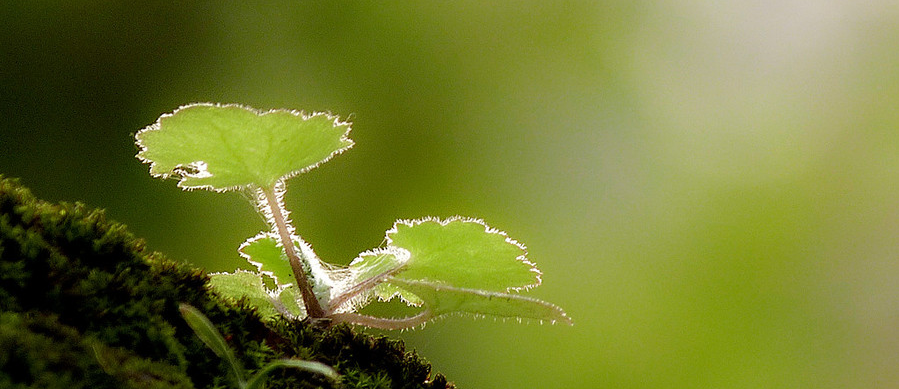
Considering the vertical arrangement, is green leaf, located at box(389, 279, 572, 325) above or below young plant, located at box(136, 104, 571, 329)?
below

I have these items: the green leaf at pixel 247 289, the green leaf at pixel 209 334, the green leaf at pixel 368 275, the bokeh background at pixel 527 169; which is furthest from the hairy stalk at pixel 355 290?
the bokeh background at pixel 527 169

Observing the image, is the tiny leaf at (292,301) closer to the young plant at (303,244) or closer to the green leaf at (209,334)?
the young plant at (303,244)

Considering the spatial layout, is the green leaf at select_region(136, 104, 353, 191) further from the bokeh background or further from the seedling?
the bokeh background

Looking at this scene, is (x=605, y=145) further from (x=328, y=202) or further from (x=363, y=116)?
(x=328, y=202)

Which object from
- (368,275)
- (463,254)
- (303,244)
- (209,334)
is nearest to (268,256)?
(303,244)

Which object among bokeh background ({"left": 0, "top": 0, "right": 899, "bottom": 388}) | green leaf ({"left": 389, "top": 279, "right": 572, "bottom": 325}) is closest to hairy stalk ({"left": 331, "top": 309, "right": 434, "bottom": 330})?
green leaf ({"left": 389, "top": 279, "right": 572, "bottom": 325})
